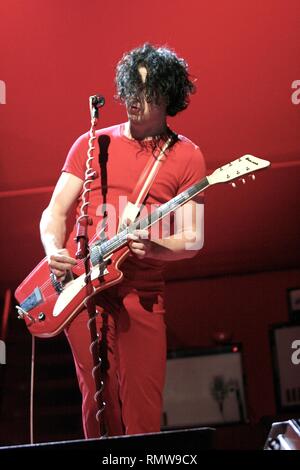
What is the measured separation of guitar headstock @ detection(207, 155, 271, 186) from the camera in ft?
7.55

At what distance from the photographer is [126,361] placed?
2.24 meters

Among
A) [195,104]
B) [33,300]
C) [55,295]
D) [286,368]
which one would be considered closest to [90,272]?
[55,295]

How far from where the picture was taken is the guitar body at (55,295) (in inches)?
88.6

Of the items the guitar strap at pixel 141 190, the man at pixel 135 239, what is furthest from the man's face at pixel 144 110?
the guitar strap at pixel 141 190

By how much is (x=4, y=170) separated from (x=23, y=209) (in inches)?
10.4

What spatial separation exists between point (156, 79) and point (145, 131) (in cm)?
18

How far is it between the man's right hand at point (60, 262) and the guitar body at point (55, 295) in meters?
0.07

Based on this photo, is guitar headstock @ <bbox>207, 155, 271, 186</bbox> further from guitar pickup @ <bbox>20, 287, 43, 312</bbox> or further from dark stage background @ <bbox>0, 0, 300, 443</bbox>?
dark stage background @ <bbox>0, 0, 300, 443</bbox>

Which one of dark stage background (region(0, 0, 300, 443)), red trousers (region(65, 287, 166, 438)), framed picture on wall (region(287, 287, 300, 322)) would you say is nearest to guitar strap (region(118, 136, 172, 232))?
red trousers (region(65, 287, 166, 438))

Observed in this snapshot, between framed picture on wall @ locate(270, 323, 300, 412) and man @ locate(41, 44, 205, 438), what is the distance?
4.88ft

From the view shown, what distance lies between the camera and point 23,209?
372cm

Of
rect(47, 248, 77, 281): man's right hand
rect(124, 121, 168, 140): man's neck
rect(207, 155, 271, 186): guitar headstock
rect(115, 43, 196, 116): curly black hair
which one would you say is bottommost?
rect(47, 248, 77, 281): man's right hand

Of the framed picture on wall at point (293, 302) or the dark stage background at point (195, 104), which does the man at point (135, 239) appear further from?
the framed picture on wall at point (293, 302)

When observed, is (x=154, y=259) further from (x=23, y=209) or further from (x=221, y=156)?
(x=23, y=209)
